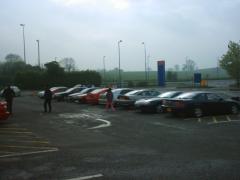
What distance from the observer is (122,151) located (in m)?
9.97

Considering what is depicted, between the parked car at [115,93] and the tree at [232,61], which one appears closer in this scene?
the parked car at [115,93]

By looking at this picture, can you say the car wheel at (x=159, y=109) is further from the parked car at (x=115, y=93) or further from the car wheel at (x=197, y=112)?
the parked car at (x=115, y=93)

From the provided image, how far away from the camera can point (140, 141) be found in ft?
37.9

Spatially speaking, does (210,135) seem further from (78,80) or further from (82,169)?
(78,80)

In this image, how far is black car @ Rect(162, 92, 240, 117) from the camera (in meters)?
18.2

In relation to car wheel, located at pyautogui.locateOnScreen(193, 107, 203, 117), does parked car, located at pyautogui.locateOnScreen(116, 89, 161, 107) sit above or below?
above

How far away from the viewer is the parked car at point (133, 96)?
23891mm

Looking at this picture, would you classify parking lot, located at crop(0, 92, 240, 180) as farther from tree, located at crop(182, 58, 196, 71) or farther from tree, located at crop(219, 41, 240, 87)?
tree, located at crop(182, 58, 196, 71)

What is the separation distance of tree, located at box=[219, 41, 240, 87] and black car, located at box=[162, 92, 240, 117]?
37.0m

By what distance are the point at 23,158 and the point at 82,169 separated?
2.00 meters

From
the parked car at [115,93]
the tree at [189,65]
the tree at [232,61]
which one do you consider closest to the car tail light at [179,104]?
the parked car at [115,93]

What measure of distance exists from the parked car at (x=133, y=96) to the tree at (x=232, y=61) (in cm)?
3344

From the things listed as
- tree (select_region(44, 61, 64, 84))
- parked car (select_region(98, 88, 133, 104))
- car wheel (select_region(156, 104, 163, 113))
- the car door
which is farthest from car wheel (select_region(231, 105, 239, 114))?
tree (select_region(44, 61, 64, 84))

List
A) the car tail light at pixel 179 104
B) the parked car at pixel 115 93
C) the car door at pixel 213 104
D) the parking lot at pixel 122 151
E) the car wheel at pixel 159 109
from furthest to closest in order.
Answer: the parked car at pixel 115 93 < the car wheel at pixel 159 109 < the car door at pixel 213 104 < the car tail light at pixel 179 104 < the parking lot at pixel 122 151
